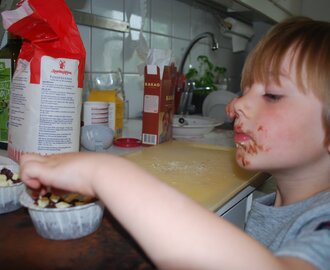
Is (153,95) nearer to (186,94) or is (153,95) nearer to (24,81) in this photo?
(24,81)

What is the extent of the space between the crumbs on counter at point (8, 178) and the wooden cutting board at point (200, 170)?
27cm

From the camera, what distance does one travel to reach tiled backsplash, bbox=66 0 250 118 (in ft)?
4.11

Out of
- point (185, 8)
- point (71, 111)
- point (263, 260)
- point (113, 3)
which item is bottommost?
point (263, 260)

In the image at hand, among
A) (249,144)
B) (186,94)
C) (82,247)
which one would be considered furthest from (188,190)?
(186,94)

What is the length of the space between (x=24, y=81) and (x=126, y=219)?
1.25ft

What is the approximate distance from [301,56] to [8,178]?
0.51 meters

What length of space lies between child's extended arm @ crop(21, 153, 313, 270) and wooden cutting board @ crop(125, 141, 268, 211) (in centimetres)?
19

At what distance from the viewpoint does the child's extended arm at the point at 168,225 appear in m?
Result: 0.36

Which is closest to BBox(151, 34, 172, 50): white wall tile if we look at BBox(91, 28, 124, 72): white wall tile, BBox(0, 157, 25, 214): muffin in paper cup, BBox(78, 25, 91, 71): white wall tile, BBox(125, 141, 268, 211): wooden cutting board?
BBox(91, 28, 124, 72): white wall tile

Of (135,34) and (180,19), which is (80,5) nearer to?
(135,34)

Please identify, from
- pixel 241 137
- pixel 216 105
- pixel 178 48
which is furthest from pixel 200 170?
pixel 178 48

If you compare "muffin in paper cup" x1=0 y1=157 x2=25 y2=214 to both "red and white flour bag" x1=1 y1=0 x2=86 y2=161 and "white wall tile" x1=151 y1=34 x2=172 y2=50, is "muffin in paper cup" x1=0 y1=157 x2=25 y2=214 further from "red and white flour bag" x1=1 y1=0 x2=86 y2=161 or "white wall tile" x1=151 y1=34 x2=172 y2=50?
"white wall tile" x1=151 y1=34 x2=172 y2=50

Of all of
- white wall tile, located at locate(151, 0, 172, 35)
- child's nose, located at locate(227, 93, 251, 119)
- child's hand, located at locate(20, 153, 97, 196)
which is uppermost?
white wall tile, located at locate(151, 0, 172, 35)

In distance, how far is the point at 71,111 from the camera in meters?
0.65
